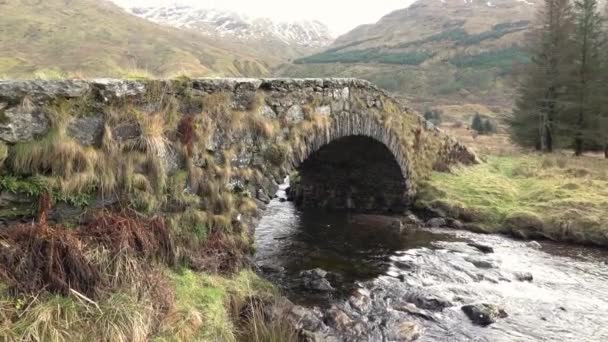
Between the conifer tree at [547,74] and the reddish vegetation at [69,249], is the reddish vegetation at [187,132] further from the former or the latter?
the conifer tree at [547,74]

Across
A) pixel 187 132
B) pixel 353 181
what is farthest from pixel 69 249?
pixel 353 181

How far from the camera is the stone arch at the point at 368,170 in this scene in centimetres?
1598

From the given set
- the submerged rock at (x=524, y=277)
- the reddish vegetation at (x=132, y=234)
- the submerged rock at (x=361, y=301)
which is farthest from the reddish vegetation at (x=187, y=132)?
the submerged rock at (x=524, y=277)

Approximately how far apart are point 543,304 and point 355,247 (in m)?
5.37

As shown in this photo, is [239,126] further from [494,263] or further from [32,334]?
[494,263]

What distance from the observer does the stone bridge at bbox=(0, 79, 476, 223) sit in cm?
618

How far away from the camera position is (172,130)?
7953mm

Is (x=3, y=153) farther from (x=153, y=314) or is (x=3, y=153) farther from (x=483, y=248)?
(x=483, y=248)

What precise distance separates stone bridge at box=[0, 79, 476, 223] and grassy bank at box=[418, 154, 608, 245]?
16.8 ft

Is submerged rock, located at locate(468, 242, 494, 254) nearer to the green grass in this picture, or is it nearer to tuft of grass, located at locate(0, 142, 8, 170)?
the green grass

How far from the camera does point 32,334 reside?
189 inches

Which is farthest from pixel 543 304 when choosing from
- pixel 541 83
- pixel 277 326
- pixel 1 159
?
pixel 541 83

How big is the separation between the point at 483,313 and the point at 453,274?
266 cm

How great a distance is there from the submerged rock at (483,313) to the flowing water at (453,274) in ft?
0.44
